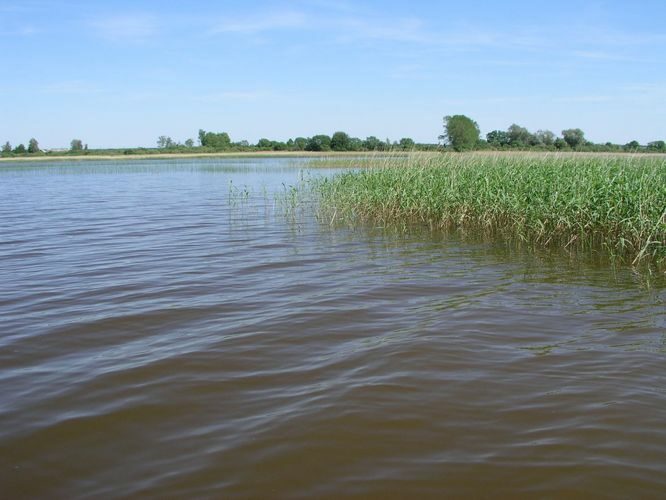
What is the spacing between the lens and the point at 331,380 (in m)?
4.31

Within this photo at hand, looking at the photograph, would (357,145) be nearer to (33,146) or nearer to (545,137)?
(545,137)

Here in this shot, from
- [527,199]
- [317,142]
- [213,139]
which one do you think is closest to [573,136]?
[527,199]

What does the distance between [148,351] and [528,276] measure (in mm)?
5382

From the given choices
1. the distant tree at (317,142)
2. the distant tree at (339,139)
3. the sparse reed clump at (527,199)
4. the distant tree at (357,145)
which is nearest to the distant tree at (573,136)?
the distant tree at (357,145)

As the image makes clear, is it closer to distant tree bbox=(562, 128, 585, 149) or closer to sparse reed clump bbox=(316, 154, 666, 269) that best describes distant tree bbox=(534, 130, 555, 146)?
distant tree bbox=(562, 128, 585, 149)

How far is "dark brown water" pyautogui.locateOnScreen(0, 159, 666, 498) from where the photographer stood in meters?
3.08

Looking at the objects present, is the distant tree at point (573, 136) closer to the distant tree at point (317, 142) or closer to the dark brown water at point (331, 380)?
the dark brown water at point (331, 380)

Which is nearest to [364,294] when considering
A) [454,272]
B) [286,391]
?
[454,272]

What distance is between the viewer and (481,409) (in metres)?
3.79

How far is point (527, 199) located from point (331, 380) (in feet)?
25.2

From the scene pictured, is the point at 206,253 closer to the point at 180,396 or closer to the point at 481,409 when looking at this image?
the point at 180,396

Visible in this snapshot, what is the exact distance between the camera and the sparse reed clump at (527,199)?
9055 millimetres

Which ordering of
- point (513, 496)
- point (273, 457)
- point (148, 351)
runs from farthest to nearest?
point (148, 351), point (273, 457), point (513, 496)

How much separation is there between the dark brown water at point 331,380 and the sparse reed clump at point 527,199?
4.53 feet
